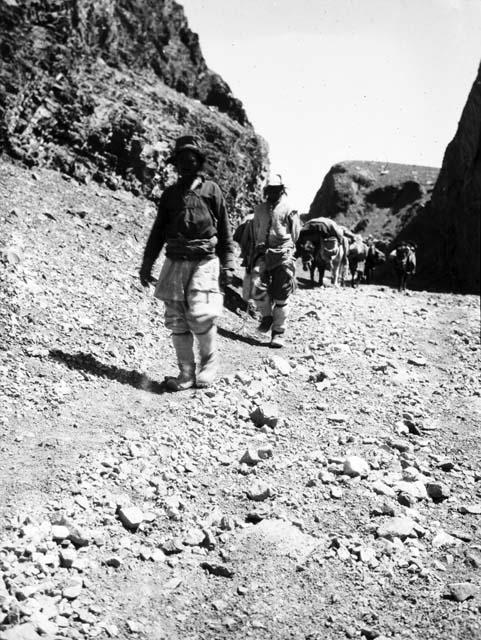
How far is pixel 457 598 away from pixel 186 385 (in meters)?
2.70

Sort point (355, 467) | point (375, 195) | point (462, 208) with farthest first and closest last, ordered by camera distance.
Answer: point (375, 195) → point (462, 208) → point (355, 467)

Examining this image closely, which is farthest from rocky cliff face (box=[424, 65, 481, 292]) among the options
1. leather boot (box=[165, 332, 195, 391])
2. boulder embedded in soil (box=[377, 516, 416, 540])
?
boulder embedded in soil (box=[377, 516, 416, 540])

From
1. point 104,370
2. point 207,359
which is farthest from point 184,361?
point 104,370

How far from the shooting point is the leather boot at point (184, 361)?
199 inches

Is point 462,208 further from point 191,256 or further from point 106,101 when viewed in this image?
point 191,256

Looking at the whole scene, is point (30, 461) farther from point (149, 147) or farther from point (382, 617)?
point (149, 147)

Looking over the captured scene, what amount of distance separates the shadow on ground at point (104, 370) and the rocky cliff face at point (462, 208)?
1873 cm

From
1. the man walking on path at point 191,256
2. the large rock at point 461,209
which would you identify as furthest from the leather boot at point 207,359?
the large rock at point 461,209

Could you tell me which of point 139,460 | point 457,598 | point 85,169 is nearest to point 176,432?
point 139,460

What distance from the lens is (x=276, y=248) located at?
721cm

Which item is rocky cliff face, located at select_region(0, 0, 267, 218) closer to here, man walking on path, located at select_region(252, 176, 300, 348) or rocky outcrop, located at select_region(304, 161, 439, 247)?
man walking on path, located at select_region(252, 176, 300, 348)

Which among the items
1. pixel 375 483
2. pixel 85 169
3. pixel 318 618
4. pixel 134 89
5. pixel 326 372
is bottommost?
pixel 318 618

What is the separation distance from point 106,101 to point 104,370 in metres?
5.99

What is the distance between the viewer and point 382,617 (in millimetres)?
2762
